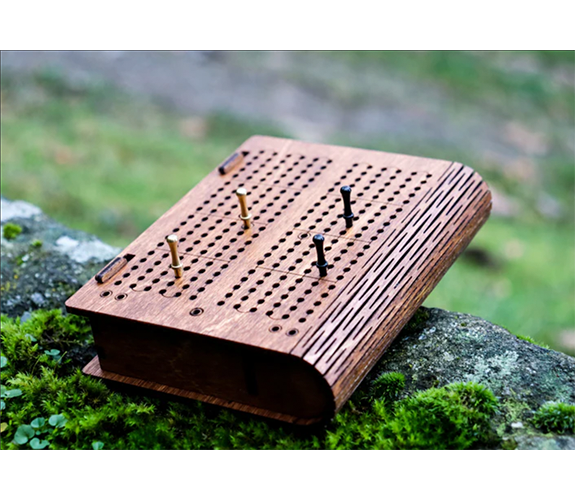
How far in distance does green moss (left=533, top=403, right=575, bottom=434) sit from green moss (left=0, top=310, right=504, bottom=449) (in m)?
0.21

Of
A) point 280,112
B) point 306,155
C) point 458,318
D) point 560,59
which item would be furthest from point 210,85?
point 458,318

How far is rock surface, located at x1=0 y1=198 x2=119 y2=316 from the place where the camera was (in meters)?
4.73

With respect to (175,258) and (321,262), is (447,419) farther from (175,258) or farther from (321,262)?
(175,258)

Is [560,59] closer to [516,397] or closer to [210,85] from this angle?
[210,85]

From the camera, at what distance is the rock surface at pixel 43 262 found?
4730 millimetres

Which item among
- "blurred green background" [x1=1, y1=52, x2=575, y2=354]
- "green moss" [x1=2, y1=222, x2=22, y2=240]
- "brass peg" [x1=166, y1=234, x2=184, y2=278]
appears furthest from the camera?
"blurred green background" [x1=1, y1=52, x2=575, y2=354]

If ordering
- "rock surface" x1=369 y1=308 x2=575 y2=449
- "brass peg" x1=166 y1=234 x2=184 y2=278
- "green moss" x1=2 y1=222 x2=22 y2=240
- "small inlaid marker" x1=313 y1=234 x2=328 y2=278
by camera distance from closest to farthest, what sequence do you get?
"rock surface" x1=369 y1=308 x2=575 y2=449
"small inlaid marker" x1=313 y1=234 x2=328 y2=278
"brass peg" x1=166 y1=234 x2=184 y2=278
"green moss" x1=2 y1=222 x2=22 y2=240

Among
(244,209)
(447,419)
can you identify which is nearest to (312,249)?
(244,209)

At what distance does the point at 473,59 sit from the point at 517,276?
6563mm

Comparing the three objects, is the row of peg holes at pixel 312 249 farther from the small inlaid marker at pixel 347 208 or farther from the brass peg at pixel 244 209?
the brass peg at pixel 244 209

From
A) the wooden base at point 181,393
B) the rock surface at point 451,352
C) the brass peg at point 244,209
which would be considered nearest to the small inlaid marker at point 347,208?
the brass peg at point 244,209

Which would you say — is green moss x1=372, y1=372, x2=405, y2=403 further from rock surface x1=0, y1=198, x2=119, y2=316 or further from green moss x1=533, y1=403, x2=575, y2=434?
rock surface x1=0, y1=198, x2=119, y2=316

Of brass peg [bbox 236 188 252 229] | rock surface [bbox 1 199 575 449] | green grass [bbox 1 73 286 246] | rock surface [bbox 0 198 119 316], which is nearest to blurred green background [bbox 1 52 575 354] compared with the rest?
green grass [bbox 1 73 286 246]

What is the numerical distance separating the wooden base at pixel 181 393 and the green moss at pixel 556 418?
3.22 feet
